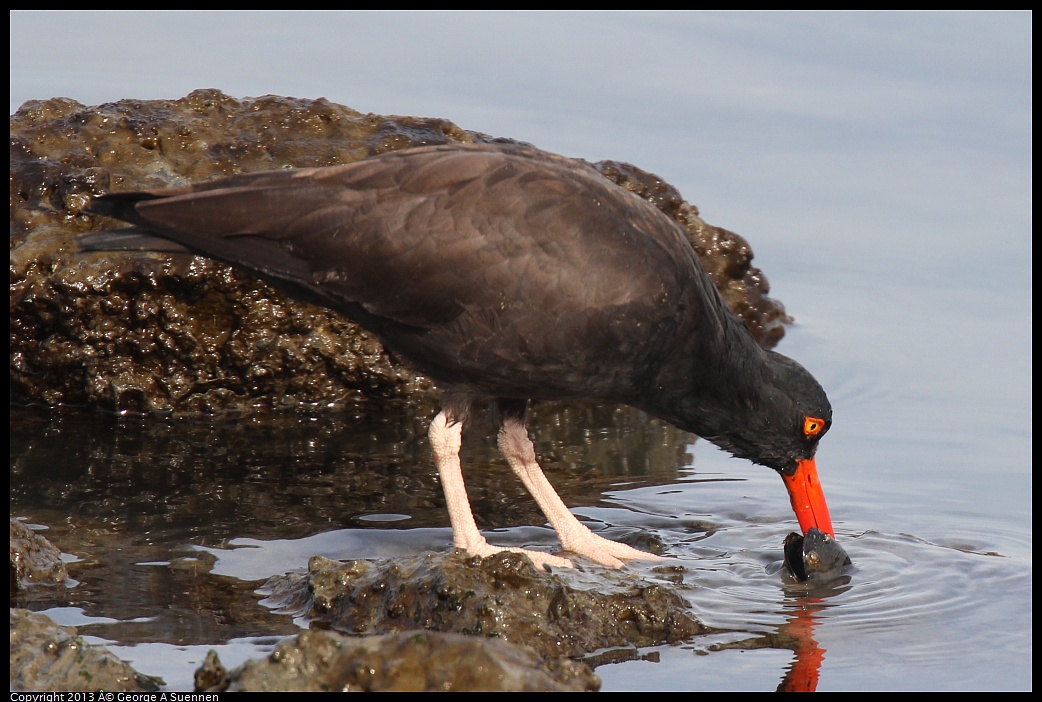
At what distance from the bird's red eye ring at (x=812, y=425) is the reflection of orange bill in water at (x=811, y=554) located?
27.0 inches

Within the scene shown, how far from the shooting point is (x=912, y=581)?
5.89 meters

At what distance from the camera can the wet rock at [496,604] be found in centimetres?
494

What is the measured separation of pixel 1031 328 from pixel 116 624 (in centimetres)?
640

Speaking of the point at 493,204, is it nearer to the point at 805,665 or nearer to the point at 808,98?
the point at 805,665

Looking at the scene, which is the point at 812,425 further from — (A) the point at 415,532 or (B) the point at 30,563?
(B) the point at 30,563

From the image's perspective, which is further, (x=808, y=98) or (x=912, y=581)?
(x=808, y=98)

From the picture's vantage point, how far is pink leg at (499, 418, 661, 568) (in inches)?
242

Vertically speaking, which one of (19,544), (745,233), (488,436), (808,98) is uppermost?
(808,98)

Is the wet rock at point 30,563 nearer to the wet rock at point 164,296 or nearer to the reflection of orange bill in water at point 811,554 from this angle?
the wet rock at point 164,296

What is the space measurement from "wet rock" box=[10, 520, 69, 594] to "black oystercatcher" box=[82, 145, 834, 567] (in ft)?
3.96

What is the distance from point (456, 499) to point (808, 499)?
1.60 meters

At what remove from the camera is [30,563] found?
5.45 meters

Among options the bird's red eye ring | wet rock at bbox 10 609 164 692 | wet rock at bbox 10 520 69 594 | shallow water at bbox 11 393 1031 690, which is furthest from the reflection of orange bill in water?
wet rock at bbox 10 520 69 594
